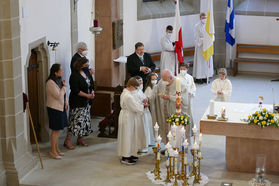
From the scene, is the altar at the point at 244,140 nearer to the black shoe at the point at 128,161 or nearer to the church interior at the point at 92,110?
the church interior at the point at 92,110

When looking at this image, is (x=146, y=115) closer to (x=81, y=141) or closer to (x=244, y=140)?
(x=81, y=141)

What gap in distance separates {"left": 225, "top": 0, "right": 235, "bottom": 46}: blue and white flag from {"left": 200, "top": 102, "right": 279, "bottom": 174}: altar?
7112 millimetres

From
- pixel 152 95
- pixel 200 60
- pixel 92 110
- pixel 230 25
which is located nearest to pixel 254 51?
pixel 230 25

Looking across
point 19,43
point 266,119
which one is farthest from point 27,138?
point 266,119

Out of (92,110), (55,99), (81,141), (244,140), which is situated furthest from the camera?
(92,110)

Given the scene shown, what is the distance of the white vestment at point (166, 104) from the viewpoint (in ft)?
31.3

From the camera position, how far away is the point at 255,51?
1634cm

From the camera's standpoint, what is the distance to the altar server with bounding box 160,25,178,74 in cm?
1439

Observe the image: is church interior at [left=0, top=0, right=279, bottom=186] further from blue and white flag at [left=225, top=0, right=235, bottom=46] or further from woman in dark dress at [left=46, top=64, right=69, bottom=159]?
blue and white flag at [left=225, top=0, right=235, bottom=46]

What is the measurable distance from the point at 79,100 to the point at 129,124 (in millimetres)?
1299

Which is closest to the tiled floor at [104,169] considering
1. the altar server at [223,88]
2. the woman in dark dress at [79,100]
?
the woman in dark dress at [79,100]

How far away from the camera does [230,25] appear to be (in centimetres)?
1609

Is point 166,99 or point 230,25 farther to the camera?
point 230,25

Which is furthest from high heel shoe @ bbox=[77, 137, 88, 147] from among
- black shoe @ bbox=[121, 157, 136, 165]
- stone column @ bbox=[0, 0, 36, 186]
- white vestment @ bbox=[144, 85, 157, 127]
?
stone column @ bbox=[0, 0, 36, 186]
